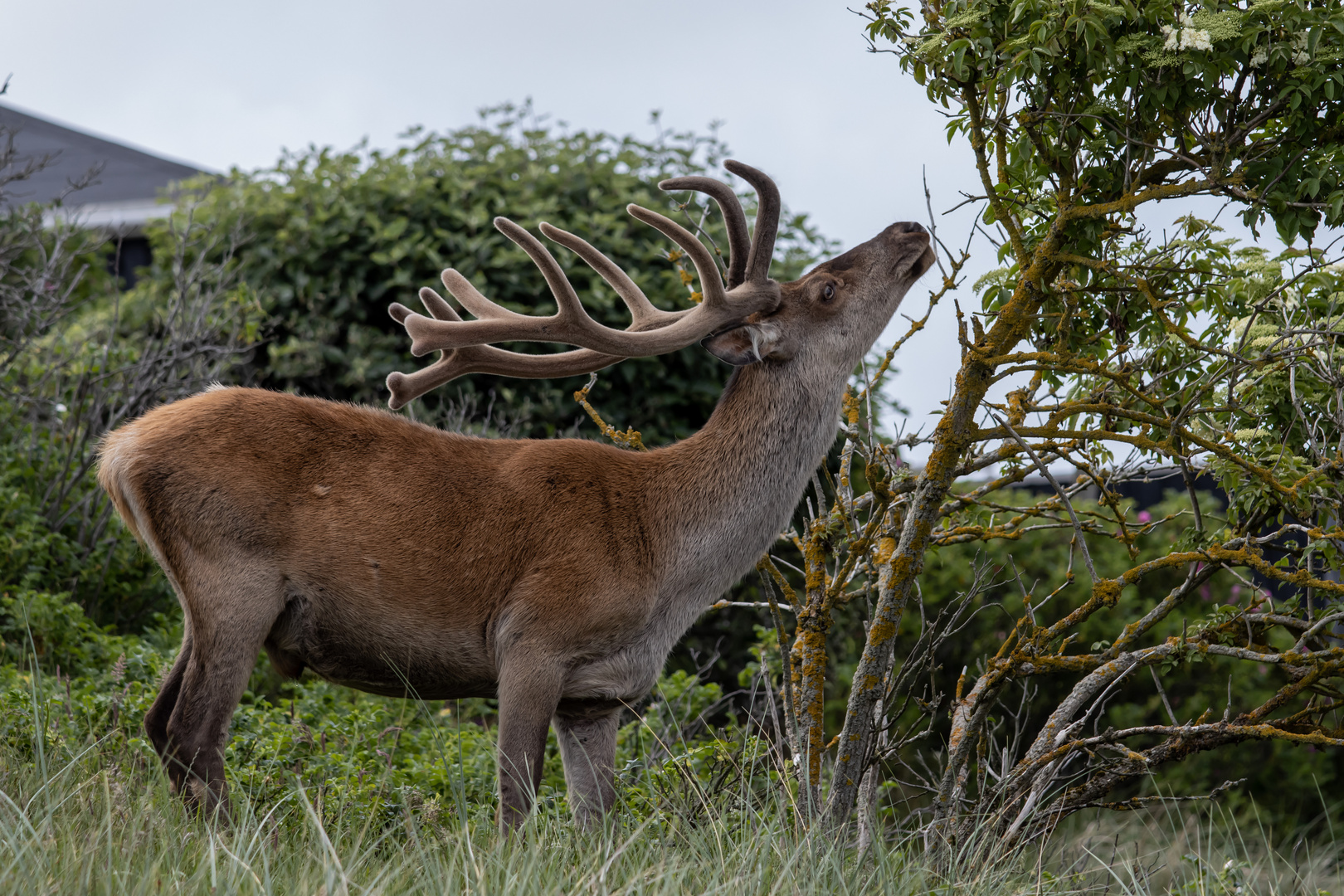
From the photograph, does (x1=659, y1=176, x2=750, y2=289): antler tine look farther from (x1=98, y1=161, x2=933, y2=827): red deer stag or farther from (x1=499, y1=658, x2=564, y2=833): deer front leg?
(x1=499, y1=658, x2=564, y2=833): deer front leg

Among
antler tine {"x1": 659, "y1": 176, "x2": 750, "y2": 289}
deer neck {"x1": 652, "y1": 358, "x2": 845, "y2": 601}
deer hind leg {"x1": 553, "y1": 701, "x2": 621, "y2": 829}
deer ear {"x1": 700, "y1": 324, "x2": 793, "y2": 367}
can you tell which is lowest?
deer hind leg {"x1": 553, "y1": 701, "x2": 621, "y2": 829}

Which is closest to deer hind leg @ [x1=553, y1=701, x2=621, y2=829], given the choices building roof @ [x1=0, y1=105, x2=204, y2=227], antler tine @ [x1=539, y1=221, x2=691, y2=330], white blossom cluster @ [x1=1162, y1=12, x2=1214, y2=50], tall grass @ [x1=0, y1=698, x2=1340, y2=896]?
tall grass @ [x1=0, y1=698, x2=1340, y2=896]

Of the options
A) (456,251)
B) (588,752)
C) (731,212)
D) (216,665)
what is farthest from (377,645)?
(456,251)

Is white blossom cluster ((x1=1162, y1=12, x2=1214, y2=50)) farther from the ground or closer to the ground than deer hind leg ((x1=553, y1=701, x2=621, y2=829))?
farther from the ground

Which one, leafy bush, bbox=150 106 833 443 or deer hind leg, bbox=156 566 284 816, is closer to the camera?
deer hind leg, bbox=156 566 284 816

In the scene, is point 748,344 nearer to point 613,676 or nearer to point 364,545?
point 613,676

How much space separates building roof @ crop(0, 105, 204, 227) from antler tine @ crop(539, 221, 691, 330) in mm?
10229

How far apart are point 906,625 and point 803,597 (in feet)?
3.89

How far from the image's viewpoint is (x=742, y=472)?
4.04 m

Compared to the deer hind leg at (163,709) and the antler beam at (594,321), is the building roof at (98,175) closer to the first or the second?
the antler beam at (594,321)

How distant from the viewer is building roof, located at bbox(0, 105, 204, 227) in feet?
48.1

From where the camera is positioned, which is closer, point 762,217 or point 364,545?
point 364,545

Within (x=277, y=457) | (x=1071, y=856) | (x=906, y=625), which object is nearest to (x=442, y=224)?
(x=906, y=625)

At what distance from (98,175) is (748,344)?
11.8m
